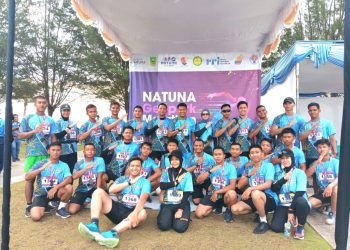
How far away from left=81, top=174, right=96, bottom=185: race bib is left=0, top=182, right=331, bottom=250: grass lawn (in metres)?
0.54

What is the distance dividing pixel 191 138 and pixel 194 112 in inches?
35.3

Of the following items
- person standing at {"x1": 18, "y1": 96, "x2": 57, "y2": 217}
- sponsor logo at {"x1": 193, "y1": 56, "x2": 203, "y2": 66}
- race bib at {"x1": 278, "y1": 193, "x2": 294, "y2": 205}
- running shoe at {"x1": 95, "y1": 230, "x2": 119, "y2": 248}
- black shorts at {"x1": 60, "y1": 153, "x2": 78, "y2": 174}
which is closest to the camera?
running shoe at {"x1": 95, "y1": 230, "x2": 119, "y2": 248}

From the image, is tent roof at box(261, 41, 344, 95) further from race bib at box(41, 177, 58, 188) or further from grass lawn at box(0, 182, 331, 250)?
race bib at box(41, 177, 58, 188)

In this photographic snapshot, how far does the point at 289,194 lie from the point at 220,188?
3.01ft

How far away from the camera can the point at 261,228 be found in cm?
380

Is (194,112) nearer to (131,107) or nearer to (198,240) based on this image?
(131,107)

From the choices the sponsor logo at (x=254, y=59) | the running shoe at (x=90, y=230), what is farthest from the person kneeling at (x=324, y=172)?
the running shoe at (x=90, y=230)

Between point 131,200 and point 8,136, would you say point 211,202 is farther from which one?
point 8,136

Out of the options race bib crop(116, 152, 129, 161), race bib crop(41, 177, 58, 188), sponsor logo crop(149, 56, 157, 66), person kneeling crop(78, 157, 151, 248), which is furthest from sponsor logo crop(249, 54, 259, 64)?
race bib crop(41, 177, 58, 188)

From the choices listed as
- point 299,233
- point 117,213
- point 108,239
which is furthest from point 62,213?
point 299,233

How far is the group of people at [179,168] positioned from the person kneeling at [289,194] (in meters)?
0.01

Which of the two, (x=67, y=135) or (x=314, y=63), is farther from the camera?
(x=314, y=63)

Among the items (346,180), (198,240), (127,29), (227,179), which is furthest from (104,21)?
(346,180)

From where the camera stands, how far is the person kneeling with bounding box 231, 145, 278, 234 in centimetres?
387
